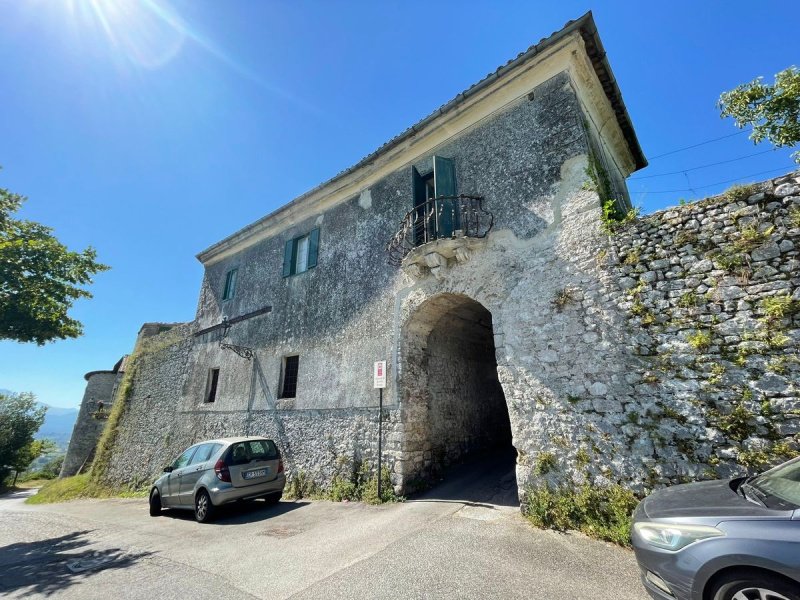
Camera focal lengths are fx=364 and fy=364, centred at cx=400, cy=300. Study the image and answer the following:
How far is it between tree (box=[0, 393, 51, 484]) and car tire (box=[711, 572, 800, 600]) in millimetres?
39198

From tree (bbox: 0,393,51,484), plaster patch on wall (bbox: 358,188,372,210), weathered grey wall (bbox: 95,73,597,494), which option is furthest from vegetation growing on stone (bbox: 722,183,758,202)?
tree (bbox: 0,393,51,484)

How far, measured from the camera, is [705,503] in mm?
2830

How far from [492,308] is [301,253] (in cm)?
688

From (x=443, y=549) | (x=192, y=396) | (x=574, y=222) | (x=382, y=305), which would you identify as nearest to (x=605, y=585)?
(x=443, y=549)

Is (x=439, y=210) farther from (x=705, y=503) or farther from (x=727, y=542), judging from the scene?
(x=727, y=542)

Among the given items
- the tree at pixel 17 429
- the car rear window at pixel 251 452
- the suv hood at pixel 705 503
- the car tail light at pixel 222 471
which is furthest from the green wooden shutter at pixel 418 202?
the tree at pixel 17 429

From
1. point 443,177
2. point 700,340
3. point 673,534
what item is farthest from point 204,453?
point 700,340

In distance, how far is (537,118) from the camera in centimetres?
703

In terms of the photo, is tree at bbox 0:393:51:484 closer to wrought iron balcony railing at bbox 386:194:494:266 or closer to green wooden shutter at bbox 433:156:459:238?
wrought iron balcony railing at bbox 386:194:494:266

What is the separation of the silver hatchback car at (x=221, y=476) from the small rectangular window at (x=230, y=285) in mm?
6378

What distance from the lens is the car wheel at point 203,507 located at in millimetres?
6863

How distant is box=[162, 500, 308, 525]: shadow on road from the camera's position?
6.78 m

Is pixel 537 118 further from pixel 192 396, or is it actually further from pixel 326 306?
pixel 192 396

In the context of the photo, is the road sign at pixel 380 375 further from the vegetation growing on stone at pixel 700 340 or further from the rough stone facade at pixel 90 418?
the rough stone facade at pixel 90 418
